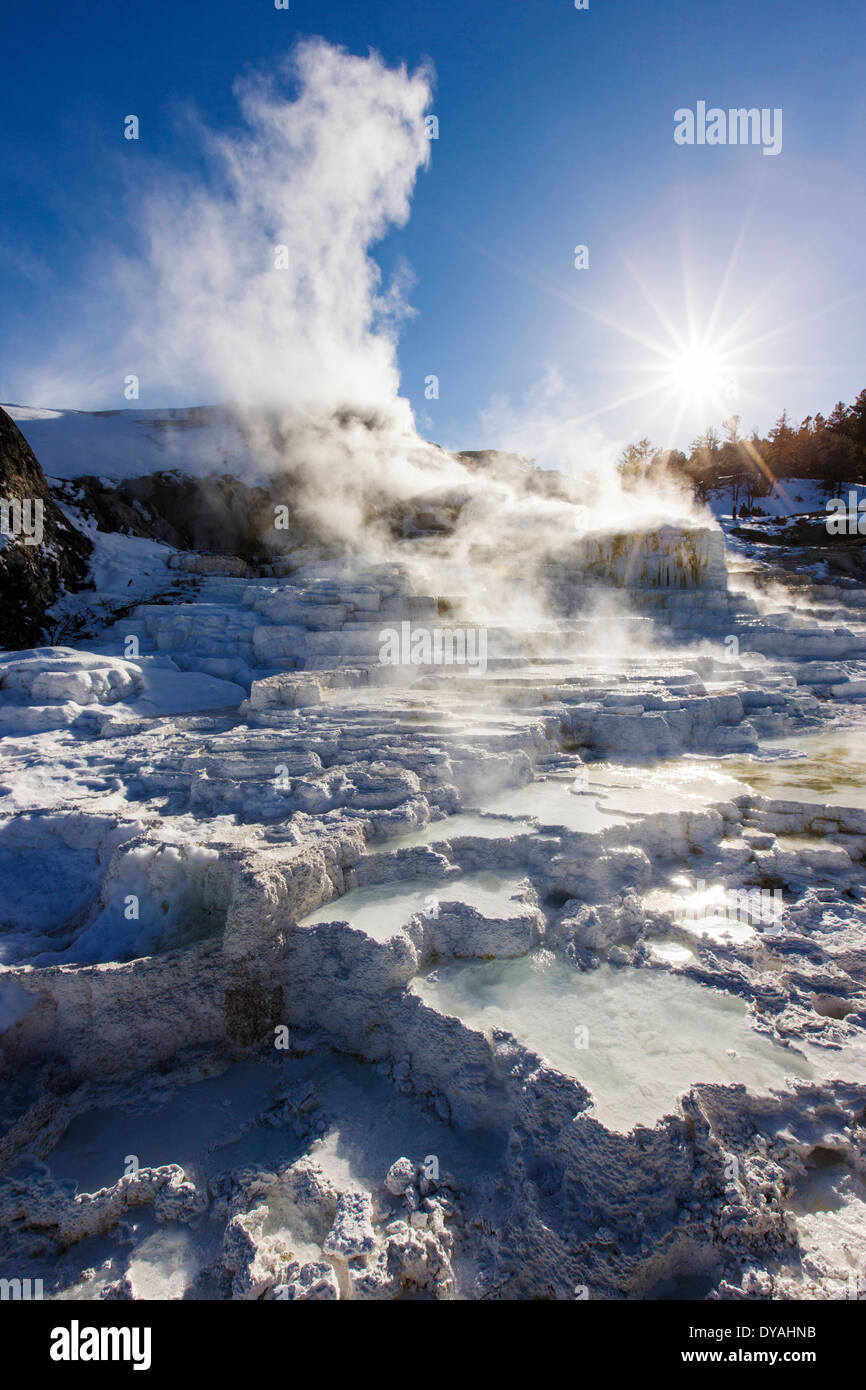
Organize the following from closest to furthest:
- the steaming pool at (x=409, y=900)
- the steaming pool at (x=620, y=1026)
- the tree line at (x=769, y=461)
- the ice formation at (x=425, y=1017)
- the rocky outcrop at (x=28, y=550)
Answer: the ice formation at (x=425, y=1017)
the steaming pool at (x=620, y=1026)
the steaming pool at (x=409, y=900)
the rocky outcrop at (x=28, y=550)
the tree line at (x=769, y=461)

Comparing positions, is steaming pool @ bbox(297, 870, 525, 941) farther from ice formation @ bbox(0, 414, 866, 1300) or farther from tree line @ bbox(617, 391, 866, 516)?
tree line @ bbox(617, 391, 866, 516)

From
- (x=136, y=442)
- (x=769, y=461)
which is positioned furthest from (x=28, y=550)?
(x=769, y=461)

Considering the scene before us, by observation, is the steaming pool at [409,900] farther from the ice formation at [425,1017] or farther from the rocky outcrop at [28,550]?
the rocky outcrop at [28,550]

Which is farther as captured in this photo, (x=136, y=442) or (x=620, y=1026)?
(x=136, y=442)

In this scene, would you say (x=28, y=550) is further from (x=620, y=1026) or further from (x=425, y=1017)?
(x=620, y=1026)

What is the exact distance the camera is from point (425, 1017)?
256 cm

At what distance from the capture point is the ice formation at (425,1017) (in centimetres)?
192

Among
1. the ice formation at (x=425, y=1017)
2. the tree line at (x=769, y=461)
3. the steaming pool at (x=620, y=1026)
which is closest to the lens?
the ice formation at (x=425, y=1017)

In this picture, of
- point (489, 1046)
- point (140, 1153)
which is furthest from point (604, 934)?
point (140, 1153)

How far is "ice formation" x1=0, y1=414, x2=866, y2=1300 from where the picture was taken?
192cm

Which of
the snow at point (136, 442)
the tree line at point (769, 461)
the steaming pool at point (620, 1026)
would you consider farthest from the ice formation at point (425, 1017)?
the tree line at point (769, 461)

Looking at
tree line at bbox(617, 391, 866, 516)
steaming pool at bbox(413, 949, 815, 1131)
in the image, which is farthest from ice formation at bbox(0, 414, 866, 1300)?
tree line at bbox(617, 391, 866, 516)

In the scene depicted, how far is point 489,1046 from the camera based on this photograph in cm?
237
